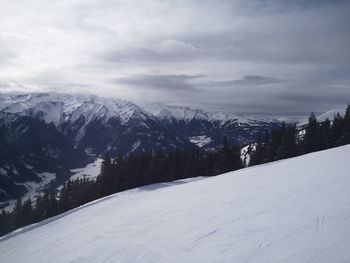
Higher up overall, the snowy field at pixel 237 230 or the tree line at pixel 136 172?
the snowy field at pixel 237 230

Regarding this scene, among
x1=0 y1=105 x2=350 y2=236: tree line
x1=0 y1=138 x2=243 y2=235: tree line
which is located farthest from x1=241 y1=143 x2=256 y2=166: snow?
x1=0 y1=138 x2=243 y2=235: tree line

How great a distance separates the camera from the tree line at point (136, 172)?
5647cm

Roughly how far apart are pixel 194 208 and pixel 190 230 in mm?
4408

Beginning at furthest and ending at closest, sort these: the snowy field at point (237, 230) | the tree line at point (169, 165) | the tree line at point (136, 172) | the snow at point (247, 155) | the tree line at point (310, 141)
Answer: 1. the snow at point (247, 155)
2. the tree line at point (310, 141)
3. the tree line at point (169, 165)
4. the tree line at point (136, 172)
5. the snowy field at point (237, 230)

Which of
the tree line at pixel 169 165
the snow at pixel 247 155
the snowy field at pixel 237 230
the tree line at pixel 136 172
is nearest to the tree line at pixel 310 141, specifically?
the tree line at pixel 169 165

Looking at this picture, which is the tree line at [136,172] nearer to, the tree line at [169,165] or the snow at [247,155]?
the tree line at [169,165]

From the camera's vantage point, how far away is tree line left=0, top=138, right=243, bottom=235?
56.5 metres

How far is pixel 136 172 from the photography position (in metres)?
57.2

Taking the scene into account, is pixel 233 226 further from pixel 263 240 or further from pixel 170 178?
pixel 170 178

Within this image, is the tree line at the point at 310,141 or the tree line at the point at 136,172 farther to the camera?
the tree line at the point at 310,141

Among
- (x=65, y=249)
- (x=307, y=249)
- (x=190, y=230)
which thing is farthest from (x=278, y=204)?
(x=65, y=249)

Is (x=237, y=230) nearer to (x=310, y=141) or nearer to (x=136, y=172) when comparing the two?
(x=136, y=172)

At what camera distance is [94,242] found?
15523 millimetres

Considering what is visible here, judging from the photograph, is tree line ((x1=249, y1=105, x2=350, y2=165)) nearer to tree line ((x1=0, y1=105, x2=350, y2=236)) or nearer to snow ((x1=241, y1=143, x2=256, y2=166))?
tree line ((x1=0, y1=105, x2=350, y2=236))
